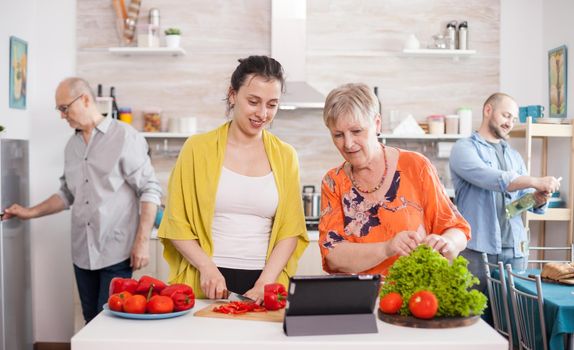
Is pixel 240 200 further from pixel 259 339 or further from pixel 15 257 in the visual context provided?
pixel 15 257

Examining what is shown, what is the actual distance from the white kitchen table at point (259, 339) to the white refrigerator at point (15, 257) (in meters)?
2.23

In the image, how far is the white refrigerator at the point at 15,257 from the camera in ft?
12.7

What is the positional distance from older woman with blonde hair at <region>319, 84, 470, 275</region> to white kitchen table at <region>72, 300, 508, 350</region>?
0.34m

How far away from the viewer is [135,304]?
1.90 m

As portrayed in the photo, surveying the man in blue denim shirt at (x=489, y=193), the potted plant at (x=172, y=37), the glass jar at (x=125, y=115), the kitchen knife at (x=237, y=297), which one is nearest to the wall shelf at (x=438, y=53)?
the man in blue denim shirt at (x=489, y=193)

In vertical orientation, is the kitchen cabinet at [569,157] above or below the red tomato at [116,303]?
above

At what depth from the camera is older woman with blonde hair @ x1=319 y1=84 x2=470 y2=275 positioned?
2.12 meters

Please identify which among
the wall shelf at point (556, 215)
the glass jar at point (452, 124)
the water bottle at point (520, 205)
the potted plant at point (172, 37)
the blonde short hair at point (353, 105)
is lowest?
the wall shelf at point (556, 215)

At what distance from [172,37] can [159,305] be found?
3.01 m

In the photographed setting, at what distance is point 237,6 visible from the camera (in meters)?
4.81

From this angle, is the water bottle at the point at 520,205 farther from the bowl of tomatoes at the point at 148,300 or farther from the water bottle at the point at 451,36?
the bowl of tomatoes at the point at 148,300

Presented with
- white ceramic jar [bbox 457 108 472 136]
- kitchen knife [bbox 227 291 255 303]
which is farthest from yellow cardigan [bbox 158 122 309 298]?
white ceramic jar [bbox 457 108 472 136]

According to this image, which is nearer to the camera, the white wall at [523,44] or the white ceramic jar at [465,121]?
the white ceramic jar at [465,121]

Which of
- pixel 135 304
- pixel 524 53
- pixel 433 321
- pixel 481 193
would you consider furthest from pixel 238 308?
pixel 524 53
